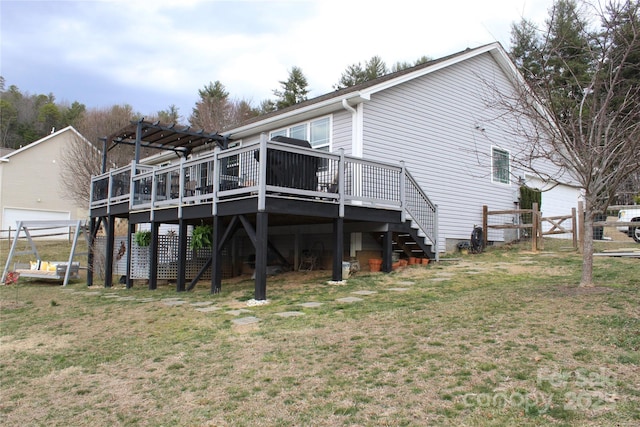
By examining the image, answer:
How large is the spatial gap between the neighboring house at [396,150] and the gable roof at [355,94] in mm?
29

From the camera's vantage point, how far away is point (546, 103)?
21.8 feet

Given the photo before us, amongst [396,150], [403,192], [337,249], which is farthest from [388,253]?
[396,150]

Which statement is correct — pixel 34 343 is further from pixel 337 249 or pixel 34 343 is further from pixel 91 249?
pixel 91 249

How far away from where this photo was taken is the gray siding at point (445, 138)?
39.6 feet

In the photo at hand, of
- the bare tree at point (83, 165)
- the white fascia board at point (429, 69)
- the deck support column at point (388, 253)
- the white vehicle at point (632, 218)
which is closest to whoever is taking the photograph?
the deck support column at point (388, 253)

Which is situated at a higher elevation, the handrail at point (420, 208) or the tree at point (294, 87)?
the tree at point (294, 87)

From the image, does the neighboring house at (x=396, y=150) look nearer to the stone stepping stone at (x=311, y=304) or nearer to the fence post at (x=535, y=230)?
the fence post at (x=535, y=230)

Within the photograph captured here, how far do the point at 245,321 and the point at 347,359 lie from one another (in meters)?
2.17

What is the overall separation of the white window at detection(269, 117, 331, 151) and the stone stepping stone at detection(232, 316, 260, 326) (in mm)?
6591

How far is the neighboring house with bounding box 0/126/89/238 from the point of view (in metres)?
28.8

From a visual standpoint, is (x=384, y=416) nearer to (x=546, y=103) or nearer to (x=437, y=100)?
(x=546, y=103)

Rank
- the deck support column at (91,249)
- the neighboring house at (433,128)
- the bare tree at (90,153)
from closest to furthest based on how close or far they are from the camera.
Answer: the neighboring house at (433,128)
the deck support column at (91,249)
the bare tree at (90,153)

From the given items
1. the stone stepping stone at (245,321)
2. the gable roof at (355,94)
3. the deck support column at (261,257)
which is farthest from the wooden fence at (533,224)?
the stone stepping stone at (245,321)

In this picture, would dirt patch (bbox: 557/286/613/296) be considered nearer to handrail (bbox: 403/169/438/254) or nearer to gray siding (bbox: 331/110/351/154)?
handrail (bbox: 403/169/438/254)
